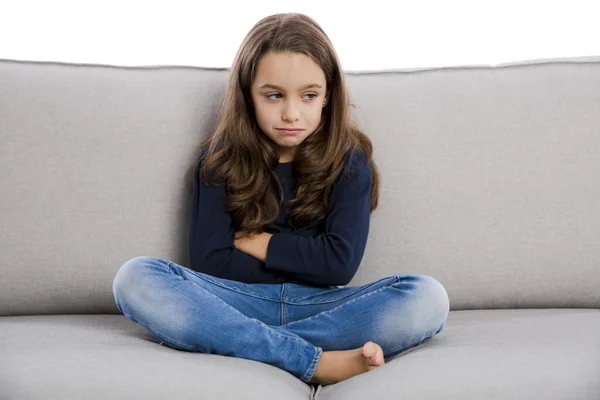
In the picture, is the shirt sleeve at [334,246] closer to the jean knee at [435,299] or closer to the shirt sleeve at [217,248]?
the shirt sleeve at [217,248]

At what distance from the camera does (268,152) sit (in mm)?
1819

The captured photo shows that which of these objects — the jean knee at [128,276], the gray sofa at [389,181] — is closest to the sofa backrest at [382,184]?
the gray sofa at [389,181]

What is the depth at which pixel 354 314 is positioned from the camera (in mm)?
1500

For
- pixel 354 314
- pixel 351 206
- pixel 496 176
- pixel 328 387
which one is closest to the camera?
pixel 328 387

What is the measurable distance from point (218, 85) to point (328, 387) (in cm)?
82

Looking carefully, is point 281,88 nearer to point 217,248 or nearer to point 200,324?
point 217,248

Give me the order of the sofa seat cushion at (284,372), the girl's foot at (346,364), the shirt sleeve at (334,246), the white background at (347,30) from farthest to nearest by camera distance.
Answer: the white background at (347,30)
the shirt sleeve at (334,246)
the girl's foot at (346,364)
the sofa seat cushion at (284,372)

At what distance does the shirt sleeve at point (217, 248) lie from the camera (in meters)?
1.72

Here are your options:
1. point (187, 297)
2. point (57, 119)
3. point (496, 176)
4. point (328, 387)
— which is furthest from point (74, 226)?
point (496, 176)

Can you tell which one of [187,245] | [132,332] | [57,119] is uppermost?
[57,119]

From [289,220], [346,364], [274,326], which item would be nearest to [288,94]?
[289,220]

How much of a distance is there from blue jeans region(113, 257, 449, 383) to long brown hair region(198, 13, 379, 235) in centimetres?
26

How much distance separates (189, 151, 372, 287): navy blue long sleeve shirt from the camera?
1.70 meters

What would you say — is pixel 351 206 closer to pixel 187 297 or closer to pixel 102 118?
pixel 187 297
